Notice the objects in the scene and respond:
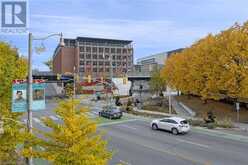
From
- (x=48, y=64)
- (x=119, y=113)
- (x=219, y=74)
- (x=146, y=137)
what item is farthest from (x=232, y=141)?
(x=48, y=64)

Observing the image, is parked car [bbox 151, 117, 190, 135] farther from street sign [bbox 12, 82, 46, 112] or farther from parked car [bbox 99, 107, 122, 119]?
street sign [bbox 12, 82, 46, 112]

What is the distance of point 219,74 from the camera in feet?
138

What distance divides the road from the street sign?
25.7 feet

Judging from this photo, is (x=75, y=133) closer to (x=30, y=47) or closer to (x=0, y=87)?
(x=30, y=47)

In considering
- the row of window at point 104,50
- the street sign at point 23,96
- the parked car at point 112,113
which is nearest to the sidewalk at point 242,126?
the parked car at point 112,113

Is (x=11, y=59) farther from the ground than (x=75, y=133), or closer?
farther from the ground

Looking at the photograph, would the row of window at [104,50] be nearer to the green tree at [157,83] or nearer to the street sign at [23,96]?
the green tree at [157,83]

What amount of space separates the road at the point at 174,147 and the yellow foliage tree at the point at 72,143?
8.69m

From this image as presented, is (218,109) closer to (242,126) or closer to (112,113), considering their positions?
(242,126)

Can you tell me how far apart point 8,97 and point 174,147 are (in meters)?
12.2

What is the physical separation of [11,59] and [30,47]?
7.35m

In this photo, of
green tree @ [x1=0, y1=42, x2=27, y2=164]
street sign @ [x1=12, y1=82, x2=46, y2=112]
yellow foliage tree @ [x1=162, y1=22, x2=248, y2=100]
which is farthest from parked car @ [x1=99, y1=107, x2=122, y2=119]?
street sign @ [x1=12, y1=82, x2=46, y2=112]

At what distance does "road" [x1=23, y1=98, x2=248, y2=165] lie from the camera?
20.2 m

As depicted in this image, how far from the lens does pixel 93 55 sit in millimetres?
150375
